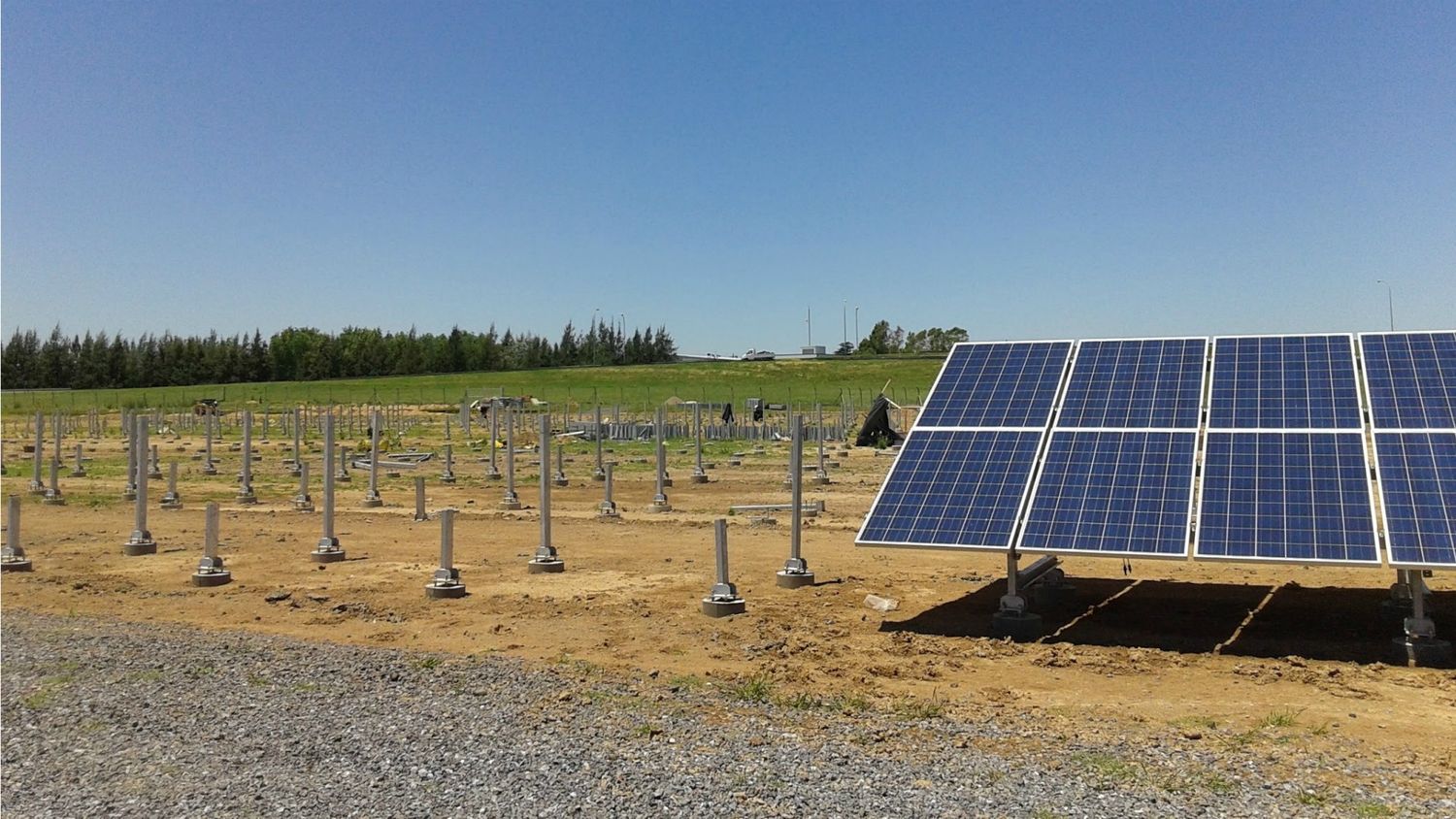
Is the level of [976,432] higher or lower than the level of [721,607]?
higher

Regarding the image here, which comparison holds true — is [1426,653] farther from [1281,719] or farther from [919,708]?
[919,708]

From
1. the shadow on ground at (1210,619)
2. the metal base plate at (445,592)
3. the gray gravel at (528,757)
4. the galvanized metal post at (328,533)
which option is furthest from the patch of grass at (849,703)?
the galvanized metal post at (328,533)

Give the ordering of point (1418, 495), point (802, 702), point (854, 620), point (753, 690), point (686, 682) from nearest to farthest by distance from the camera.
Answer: point (802, 702) → point (753, 690) → point (686, 682) → point (1418, 495) → point (854, 620)

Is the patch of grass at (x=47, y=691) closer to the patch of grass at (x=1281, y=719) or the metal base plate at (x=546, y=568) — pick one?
the metal base plate at (x=546, y=568)

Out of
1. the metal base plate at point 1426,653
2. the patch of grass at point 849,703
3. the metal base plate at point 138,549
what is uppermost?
the metal base plate at point 1426,653

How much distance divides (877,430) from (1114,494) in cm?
4284

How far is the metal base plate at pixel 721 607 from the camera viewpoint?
14.4m

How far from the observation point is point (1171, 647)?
39.7 ft

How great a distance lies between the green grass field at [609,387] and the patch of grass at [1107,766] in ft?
296

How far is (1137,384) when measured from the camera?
14125mm

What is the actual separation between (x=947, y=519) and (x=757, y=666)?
259cm

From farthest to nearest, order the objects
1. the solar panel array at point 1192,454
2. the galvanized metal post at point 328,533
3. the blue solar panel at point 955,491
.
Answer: the galvanized metal post at point 328,533 < the blue solar panel at point 955,491 < the solar panel array at point 1192,454

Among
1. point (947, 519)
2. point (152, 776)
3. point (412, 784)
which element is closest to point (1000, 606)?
point (947, 519)

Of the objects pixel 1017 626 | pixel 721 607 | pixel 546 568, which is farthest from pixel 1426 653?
pixel 546 568
